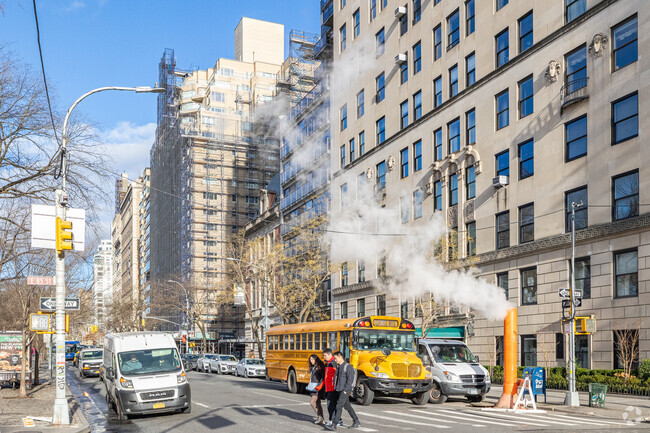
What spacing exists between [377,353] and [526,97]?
18137mm

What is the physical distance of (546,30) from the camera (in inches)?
1316

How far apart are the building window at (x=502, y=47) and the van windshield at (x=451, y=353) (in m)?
18.1

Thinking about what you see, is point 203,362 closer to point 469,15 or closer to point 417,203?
point 417,203

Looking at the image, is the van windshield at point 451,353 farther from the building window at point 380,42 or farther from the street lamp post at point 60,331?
the building window at point 380,42

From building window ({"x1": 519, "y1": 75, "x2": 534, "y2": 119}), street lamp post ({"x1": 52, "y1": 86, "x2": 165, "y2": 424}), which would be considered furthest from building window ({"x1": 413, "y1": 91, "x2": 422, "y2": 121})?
street lamp post ({"x1": 52, "y1": 86, "x2": 165, "y2": 424})

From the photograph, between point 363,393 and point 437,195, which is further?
point 437,195

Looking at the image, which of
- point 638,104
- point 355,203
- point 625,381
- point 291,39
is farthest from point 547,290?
point 291,39

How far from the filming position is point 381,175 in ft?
163

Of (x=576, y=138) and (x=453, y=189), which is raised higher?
(x=576, y=138)

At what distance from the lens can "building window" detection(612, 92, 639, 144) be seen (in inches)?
1116

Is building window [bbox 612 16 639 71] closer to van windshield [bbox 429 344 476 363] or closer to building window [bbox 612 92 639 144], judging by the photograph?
building window [bbox 612 92 639 144]

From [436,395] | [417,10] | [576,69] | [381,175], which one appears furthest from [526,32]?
[436,395]

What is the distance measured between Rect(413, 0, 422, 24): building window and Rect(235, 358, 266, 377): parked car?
25055 mm

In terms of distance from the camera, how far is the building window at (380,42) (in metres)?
50.4
